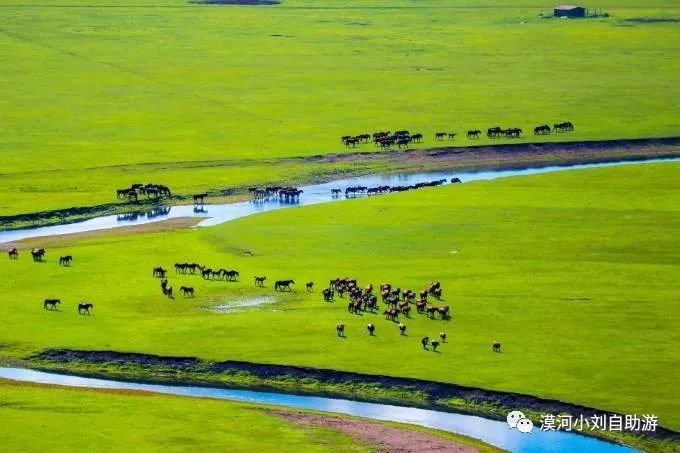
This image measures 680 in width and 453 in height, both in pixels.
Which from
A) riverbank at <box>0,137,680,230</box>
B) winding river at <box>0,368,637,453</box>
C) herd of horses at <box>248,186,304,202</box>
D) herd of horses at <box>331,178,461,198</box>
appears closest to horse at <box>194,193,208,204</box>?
riverbank at <box>0,137,680,230</box>

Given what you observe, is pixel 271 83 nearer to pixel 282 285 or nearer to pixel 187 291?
pixel 282 285

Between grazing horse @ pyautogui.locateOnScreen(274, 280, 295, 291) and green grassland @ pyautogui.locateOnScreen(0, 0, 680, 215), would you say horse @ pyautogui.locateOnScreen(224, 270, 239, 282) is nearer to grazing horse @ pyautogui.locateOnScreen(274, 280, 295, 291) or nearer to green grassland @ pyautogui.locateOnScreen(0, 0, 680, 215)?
grazing horse @ pyautogui.locateOnScreen(274, 280, 295, 291)

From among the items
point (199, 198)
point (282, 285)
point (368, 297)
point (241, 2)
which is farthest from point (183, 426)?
point (241, 2)

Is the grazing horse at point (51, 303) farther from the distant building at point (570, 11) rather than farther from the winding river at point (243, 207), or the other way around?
the distant building at point (570, 11)

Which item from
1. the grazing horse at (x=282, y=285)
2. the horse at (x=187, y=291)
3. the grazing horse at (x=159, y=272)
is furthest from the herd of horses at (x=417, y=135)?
the horse at (x=187, y=291)

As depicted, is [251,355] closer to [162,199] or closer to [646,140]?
[162,199]

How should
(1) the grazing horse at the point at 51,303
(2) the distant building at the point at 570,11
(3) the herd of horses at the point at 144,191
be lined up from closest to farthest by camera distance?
1. (1) the grazing horse at the point at 51,303
2. (3) the herd of horses at the point at 144,191
3. (2) the distant building at the point at 570,11

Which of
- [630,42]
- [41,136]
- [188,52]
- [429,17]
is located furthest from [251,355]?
[429,17]
